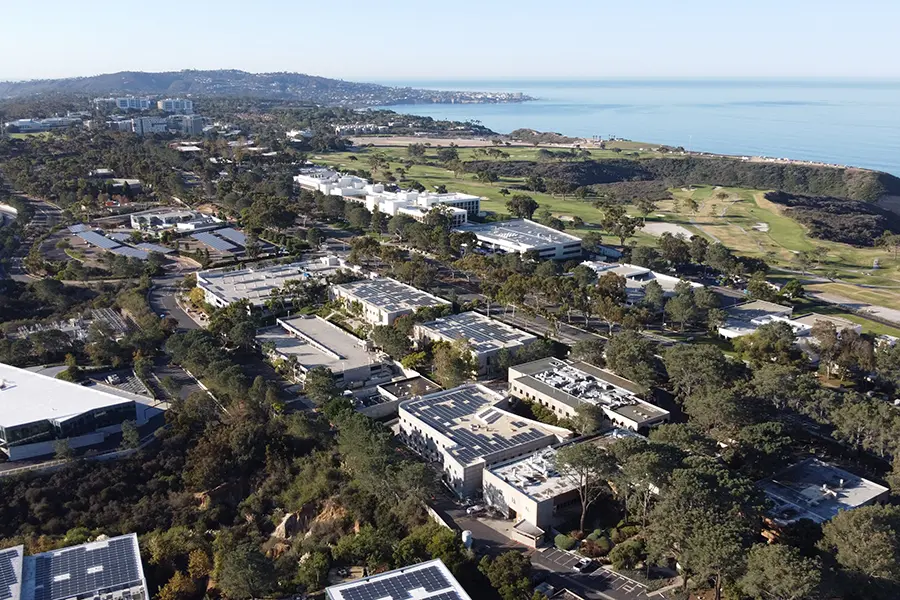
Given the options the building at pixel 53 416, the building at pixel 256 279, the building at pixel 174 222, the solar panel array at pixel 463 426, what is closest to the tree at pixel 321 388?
the solar panel array at pixel 463 426

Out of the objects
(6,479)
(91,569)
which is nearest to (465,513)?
(91,569)

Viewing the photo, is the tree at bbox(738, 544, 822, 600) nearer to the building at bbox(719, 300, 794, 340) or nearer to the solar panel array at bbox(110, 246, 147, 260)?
the building at bbox(719, 300, 794, 340)

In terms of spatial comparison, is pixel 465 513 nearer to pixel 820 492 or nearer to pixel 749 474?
pixel 749 474

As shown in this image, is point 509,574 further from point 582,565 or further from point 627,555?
point 627,555

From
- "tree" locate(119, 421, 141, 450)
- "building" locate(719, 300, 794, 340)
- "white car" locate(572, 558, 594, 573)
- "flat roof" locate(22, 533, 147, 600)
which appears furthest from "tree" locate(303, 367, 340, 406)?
"building" locate(719, 300, 794, 340)

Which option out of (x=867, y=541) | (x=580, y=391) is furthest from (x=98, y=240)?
(x=867, y=541)

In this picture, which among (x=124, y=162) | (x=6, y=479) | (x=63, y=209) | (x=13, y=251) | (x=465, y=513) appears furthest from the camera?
(x=124, y=162)
